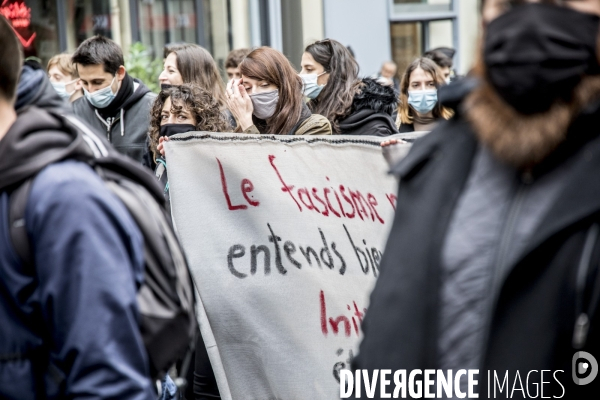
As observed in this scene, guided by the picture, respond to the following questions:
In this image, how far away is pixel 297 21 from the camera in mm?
13469

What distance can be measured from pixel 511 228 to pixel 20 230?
107cm

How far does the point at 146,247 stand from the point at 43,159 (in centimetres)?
31

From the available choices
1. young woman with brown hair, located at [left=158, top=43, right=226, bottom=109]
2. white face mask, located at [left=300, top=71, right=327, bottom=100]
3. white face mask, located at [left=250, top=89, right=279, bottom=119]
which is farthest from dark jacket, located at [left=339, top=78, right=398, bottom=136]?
young woman with brown hair, located at [left=158, top=43, right=226, bottom=109]

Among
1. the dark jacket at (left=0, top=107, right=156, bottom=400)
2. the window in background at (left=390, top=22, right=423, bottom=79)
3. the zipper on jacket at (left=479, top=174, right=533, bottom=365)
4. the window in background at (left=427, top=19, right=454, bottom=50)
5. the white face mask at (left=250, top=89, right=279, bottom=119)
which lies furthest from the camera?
the window in background at (left=427, top=19, right=454, bottom=50)

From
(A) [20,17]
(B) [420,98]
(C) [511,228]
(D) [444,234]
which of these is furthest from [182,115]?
(A) [20,17]

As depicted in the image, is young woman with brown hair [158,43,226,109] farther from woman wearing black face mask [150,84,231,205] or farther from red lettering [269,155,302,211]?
red lettering [269,155,302,211]

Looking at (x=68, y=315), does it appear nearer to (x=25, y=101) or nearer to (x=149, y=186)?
(x=149, y=186)

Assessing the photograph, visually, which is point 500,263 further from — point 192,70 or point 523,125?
point 192,70

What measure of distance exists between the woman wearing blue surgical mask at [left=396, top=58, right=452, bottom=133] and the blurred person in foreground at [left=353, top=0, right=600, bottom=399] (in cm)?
481

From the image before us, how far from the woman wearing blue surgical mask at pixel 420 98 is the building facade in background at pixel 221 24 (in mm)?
6091

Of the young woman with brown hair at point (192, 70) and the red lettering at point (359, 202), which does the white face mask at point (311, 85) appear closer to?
the young woman with brown hair at point (192, 70)

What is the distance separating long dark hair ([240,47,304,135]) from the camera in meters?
5.47

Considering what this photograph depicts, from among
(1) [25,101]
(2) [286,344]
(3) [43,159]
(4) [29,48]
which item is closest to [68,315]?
(3) [43,159]

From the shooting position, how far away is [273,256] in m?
4.79
